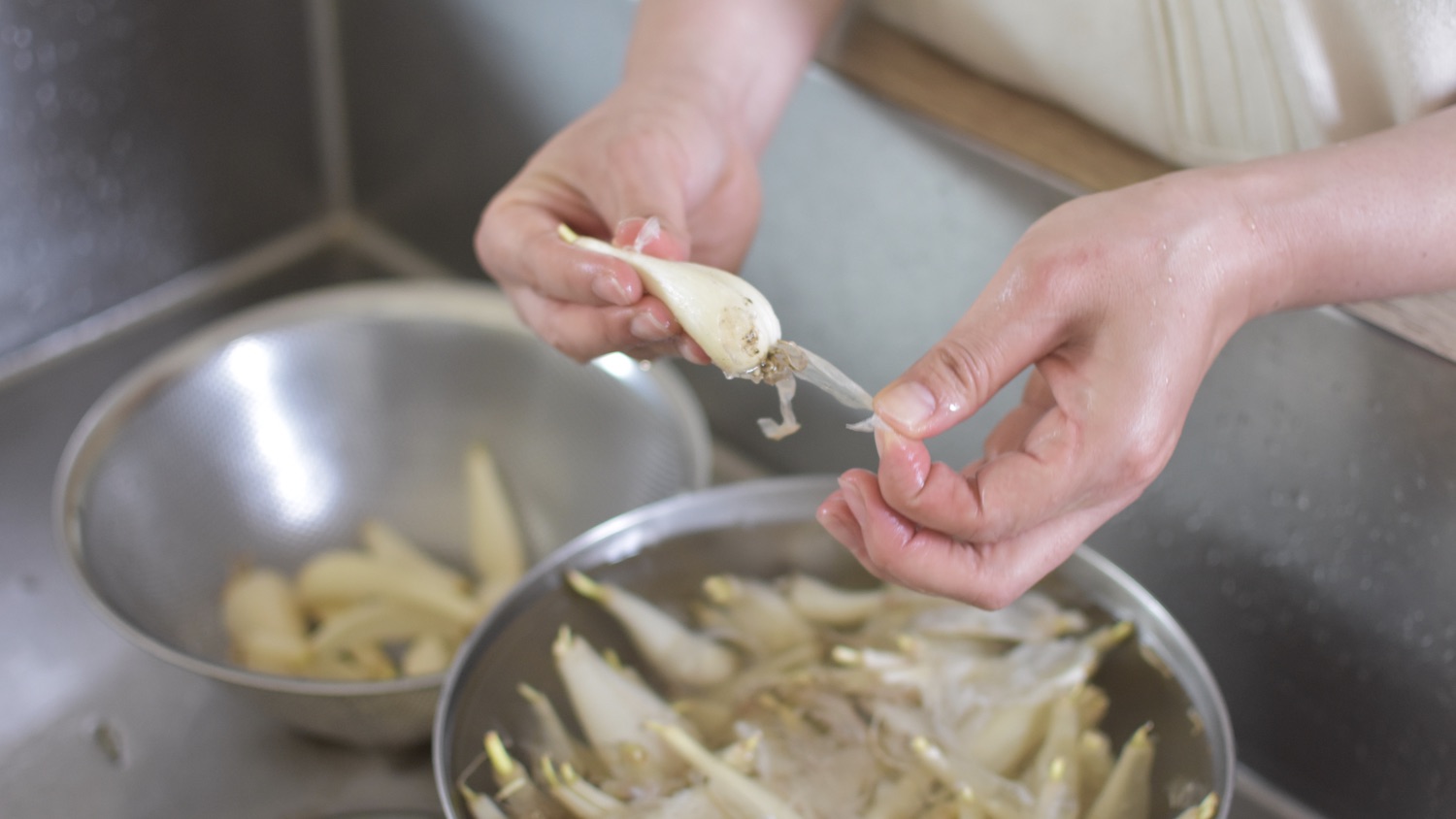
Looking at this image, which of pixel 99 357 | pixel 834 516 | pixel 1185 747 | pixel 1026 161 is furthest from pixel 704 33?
pixel 99 357

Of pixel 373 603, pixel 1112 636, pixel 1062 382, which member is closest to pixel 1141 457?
pixel 1062 382

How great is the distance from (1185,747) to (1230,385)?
180mm

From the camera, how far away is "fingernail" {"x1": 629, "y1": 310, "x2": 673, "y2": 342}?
469 millimetres

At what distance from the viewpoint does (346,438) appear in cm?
80

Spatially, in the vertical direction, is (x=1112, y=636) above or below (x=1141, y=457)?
below

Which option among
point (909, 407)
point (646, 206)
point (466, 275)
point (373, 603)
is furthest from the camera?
point (466, 275)

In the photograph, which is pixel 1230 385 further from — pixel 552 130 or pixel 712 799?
pixel 552 130

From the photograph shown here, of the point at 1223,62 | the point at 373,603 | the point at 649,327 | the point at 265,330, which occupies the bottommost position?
the point at 373,603

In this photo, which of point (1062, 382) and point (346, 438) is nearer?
point (1062, 382)

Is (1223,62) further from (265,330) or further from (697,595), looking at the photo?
(265,330)

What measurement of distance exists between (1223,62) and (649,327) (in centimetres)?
→ 27

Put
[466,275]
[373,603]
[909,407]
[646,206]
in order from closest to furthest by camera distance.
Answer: [909,407]
[646,206]
[373,603]
[466,275]

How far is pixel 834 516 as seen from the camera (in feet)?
1.42

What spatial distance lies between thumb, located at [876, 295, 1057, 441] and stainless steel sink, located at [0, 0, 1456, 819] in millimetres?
197
